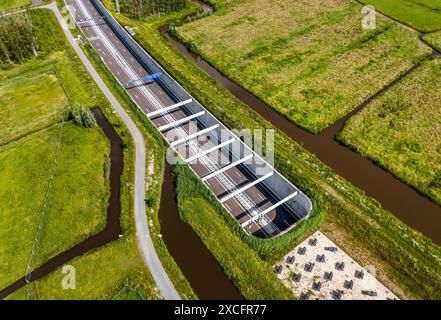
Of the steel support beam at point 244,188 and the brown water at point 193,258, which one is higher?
the steel support beam at point 244,188

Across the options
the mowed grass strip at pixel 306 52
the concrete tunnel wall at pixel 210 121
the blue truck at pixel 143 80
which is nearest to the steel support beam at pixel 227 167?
the concrete tunnel wall at pixel 210 121

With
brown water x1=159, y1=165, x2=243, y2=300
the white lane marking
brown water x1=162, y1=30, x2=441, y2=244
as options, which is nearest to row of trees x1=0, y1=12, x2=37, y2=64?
the white lane marking

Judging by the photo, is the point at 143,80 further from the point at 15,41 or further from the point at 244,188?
the point at 244,188

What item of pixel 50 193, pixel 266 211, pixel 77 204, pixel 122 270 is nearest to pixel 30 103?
pixel 50 193

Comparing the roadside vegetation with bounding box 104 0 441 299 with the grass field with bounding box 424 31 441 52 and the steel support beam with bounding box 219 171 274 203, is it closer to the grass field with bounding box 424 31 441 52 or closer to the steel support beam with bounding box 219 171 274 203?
the steel support beam with bounding box 219 171 274 203

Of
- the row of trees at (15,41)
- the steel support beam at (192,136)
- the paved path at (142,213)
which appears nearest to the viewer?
the paved path at (142,213)

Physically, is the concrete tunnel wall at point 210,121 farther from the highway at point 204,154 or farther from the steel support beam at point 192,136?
the steel support beam at point 192,136
